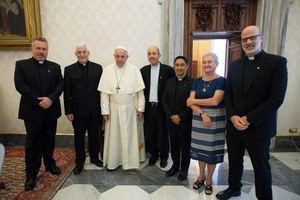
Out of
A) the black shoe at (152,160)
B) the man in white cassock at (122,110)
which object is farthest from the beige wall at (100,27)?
the black shoe at (152,160)

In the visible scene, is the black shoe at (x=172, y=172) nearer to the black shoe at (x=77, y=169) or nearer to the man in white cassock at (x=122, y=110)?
the man in white cassock at (x=122, y=110)

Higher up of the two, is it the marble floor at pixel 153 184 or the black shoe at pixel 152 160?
the black shoe at pixel 152 160

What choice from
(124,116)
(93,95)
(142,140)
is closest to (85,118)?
(93,95)

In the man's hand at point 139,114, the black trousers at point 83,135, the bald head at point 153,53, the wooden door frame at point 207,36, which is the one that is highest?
the wooden door frame at point 207,36

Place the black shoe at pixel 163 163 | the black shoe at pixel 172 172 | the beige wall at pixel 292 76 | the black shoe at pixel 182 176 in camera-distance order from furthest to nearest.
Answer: the beige wall at pixel 292 76 < the black shoe at pixel 163 163 < the black shoe at pixel 172 172 < the black shoe at pixel 182 176

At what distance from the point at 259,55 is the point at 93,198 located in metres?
2.18

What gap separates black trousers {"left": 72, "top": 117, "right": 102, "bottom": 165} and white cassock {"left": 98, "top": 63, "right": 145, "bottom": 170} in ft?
0.42

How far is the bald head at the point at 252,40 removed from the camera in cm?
197

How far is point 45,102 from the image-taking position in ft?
8.35

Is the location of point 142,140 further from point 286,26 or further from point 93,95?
point 286,26

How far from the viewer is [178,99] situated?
8.82ft

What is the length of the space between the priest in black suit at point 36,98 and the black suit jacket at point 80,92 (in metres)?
0.16

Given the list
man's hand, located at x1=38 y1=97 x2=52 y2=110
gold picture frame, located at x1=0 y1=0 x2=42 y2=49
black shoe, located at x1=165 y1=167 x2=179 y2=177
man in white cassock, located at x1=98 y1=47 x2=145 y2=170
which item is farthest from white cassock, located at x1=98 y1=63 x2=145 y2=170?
gold picture frame, located at x1=0 y1=0 x2=42 y2=49

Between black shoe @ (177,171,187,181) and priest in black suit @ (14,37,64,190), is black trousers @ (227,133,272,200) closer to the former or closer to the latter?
black shoe @ (177,171,187,181)
